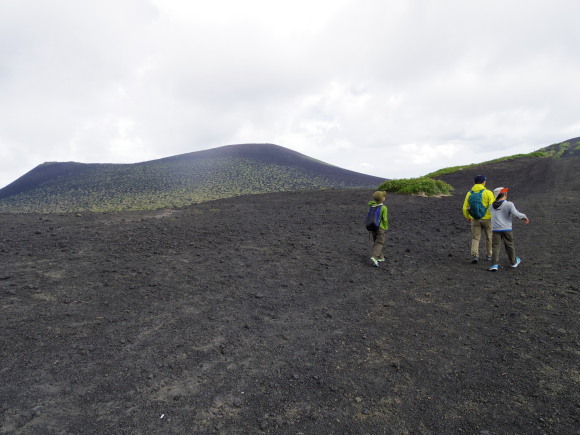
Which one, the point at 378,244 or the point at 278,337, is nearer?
the point at 278,337

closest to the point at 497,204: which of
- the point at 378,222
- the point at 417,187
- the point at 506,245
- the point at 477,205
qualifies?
the point at 477,205

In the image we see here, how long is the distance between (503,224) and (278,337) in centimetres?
588

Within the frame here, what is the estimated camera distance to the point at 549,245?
8.65 meters

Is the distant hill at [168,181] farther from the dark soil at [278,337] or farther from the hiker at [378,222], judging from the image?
the hiker at [378,222]

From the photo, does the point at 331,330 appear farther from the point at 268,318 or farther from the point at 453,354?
the point at 453,354

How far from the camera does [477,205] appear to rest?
7863 mm

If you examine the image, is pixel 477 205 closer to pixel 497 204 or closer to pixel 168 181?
Result: pixel 497 204

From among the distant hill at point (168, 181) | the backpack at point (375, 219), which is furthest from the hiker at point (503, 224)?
the distant hill at point (168, 181)

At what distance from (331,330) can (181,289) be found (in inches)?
110

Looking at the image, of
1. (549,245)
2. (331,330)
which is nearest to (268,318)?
(331,330)

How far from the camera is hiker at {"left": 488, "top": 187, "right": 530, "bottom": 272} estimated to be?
24.1 ft

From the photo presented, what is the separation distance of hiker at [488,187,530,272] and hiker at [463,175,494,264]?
17 centimetres

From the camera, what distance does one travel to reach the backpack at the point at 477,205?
783 cm

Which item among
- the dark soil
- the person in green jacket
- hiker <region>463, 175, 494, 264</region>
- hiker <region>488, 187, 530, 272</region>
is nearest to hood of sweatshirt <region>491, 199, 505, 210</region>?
hiker <region>488, 187, 530, 272</region>
